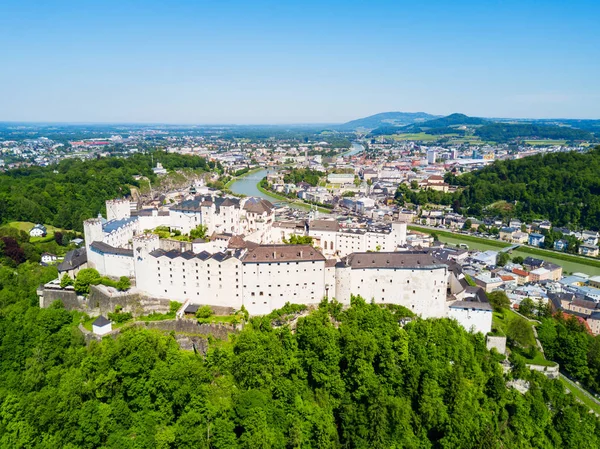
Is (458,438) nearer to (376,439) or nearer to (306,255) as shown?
(376,439)

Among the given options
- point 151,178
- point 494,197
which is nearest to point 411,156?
point 494,197

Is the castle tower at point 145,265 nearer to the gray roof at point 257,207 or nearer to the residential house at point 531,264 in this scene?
the gray roof at point 257,207

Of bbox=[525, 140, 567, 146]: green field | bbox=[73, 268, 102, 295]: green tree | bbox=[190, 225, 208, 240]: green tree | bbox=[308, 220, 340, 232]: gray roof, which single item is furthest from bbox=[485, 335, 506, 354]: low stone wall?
bbox=[525, 140, 567, 146]: green field

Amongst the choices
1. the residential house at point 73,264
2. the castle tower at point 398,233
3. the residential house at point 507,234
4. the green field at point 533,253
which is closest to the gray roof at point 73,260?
the residential house at point 73,264

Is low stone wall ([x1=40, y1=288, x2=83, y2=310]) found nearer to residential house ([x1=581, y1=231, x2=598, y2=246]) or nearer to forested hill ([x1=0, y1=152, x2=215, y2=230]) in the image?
forested hill ([x1=0, y1=152, x2=215, y2=230])

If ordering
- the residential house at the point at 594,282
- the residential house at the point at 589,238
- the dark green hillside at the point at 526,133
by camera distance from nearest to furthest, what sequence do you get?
the residential house at the point at 594,282
the residential house at the point at 589,238
the dark green hillside at the point at 526,133
